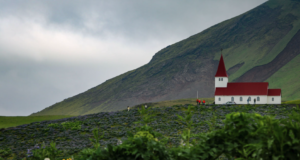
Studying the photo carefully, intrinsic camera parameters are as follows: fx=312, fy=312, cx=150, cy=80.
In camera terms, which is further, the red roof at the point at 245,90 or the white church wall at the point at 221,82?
the white church wall at the point at 221,82

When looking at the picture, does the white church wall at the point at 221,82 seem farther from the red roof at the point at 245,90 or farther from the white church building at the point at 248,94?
the white church building at the point at 248,94

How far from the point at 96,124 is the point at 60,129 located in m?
3.44

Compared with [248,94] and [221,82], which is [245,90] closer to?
Result: [248,94]

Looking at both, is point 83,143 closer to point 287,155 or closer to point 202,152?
point 202,152

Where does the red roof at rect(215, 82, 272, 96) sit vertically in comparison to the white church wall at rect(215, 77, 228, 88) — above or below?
below

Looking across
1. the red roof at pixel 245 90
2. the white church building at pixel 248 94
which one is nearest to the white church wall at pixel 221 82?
the red roof at pixel 245 90

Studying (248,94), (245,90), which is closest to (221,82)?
(245,90)

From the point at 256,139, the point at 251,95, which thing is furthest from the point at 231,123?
the point at 251,95

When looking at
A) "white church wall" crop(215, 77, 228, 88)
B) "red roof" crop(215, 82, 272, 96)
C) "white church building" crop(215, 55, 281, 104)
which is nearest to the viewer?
"white church building" crop(215, 55, 281, 104)

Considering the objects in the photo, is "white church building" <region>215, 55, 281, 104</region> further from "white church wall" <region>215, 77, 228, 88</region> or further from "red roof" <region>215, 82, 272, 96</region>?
"white church wall" <region>215, 77, 228, 88</region>

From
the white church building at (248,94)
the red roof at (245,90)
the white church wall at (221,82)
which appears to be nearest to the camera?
the white church building at (248,94)

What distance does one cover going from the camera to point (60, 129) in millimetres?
28594

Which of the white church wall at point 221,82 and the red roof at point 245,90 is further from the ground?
the white church wall at point 221,82

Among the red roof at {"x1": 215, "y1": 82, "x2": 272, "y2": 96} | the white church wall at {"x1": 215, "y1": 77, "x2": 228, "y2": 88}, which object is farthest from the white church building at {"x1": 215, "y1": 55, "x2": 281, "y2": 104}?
the white church wall at {"x1": 215, "y1": 77, "x2": 228, "y2": 88}
